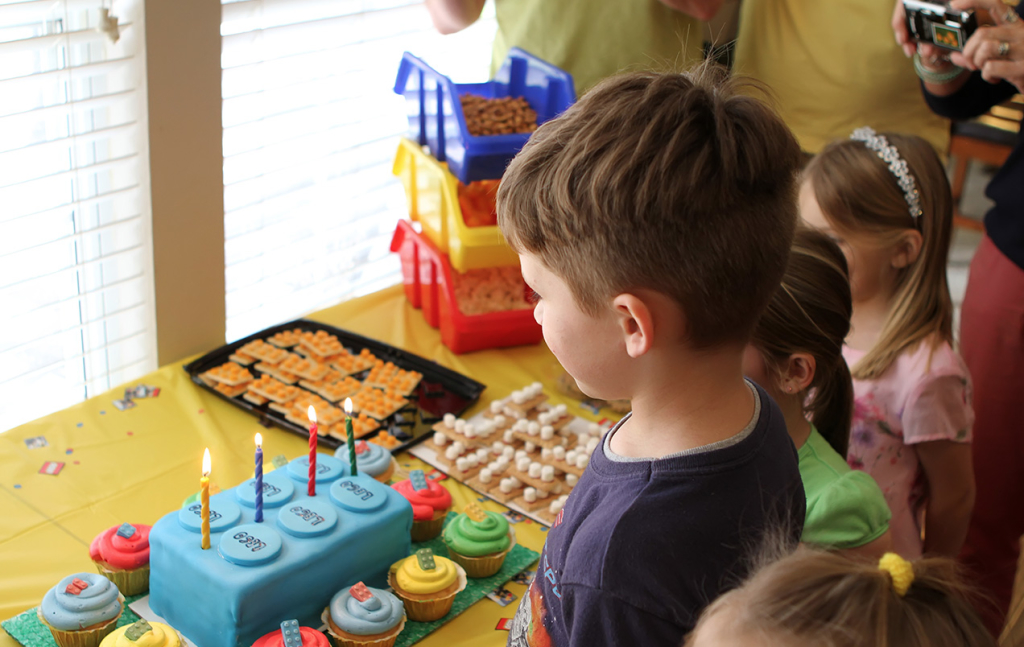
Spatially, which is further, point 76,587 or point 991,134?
point 991,134

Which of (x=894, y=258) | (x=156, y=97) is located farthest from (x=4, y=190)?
(x=894, y=258)

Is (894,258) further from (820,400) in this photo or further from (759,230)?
(759,230)

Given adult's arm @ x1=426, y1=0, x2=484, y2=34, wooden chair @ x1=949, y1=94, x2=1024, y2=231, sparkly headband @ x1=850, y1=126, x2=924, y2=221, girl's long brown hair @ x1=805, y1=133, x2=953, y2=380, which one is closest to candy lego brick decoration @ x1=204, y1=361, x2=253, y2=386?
adult's arm @ x1=426, y1=0, x2=484, y2=34

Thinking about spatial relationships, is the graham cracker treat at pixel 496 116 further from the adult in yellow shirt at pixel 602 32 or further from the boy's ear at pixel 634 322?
the boy's ear at pixel 634 322

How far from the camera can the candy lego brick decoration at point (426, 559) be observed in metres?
1.20

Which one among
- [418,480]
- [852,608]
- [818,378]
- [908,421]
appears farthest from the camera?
[908,421]

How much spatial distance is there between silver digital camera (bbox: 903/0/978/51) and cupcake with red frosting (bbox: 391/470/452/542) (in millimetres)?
1279

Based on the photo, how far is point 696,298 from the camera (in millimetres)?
785

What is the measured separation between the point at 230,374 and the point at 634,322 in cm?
110

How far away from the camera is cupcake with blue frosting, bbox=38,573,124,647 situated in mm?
1054

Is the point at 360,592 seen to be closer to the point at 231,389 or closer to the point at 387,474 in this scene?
the point at 387,474

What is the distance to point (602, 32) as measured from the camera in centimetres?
216

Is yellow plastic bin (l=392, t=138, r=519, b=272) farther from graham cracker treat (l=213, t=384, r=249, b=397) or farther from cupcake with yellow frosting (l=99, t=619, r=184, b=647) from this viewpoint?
cupcake with yellow frosting (l=99, t=619, r=184, b=647)

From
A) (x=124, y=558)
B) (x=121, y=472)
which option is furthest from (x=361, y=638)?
(x=121, y=472)
